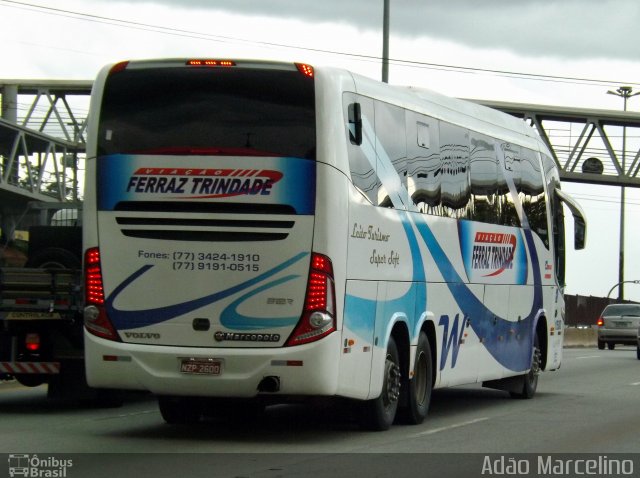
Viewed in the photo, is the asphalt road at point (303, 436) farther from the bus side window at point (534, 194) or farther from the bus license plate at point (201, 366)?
the bus side window at point (534, 194)

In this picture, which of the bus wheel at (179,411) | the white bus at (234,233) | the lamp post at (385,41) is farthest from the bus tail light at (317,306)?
the lamp post at (385,41)

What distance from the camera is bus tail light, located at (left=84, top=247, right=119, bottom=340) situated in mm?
12938

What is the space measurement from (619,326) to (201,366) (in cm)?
3544

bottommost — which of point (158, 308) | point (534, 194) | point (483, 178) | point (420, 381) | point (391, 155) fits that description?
point (420, 381)

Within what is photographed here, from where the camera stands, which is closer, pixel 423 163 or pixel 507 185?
pixel 423 163

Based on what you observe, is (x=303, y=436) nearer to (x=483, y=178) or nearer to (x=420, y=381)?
(x=420, y=381)

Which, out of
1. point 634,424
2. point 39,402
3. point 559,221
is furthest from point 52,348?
point 559,221

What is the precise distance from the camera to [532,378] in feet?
65.7

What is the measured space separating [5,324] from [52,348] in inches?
23.5

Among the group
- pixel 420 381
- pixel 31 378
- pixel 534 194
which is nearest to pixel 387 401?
pixel 420 381

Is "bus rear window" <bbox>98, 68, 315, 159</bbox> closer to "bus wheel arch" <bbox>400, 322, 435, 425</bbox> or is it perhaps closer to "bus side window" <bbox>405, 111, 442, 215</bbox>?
"bus side window" <bbox>405, 111, 442, 215</bbox>

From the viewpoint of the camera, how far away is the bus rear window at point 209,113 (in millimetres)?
12773

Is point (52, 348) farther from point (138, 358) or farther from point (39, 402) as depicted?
point (138, 358)

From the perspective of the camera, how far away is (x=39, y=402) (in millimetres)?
17562
